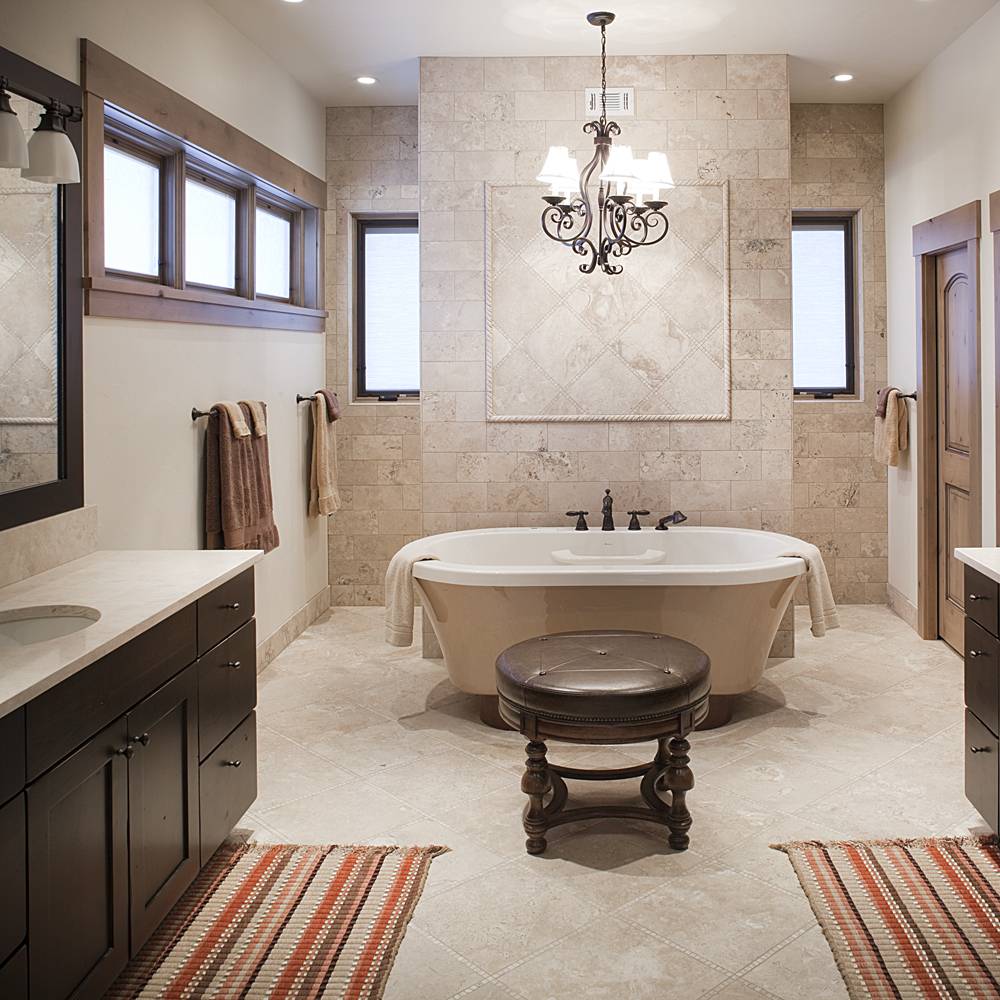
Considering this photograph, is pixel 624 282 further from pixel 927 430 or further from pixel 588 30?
pixel 927 430

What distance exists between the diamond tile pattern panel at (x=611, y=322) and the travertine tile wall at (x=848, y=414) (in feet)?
4.41

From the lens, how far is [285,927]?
250cm

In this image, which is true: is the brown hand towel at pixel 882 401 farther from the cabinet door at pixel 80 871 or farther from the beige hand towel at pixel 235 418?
the cabinet door at pixel 80 871

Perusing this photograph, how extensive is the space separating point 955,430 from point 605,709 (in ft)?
9.74

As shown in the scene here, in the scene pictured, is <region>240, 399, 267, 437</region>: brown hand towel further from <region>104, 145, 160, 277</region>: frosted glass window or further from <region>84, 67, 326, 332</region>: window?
<region>104, 145, 160, 277</region>: frosted glass window

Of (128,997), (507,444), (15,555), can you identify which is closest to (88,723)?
(128,997)

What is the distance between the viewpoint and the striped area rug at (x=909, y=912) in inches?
89.4

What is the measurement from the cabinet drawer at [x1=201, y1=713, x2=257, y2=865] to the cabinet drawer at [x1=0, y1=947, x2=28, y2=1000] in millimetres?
863

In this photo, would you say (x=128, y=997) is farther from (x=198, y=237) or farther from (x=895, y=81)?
(x=895, y=81)

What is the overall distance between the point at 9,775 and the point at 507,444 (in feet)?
11.2

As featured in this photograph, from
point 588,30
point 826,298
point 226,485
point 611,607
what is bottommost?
point 611,607

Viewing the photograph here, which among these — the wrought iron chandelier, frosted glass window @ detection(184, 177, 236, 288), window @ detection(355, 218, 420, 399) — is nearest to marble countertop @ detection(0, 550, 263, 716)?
frosted glass window @ detection(184, 177, 236, 288)

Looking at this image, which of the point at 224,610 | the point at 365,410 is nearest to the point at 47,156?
the point at 224,610

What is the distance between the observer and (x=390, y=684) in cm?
461
